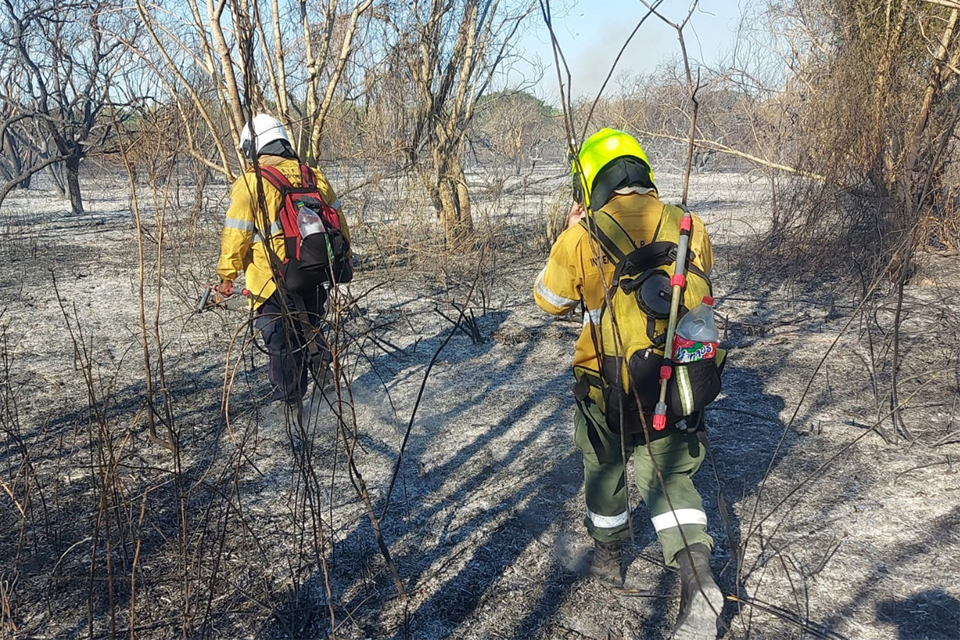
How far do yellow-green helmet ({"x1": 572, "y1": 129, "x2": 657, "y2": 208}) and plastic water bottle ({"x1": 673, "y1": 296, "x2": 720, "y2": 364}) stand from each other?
1.46ft

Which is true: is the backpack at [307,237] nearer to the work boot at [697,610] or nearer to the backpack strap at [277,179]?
the backpack strap at [277,179]

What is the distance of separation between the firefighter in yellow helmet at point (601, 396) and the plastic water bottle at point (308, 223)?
5.06ft

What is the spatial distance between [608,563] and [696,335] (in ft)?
3.16

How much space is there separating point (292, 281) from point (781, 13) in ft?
23.5

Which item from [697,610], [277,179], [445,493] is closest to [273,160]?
[277,179]

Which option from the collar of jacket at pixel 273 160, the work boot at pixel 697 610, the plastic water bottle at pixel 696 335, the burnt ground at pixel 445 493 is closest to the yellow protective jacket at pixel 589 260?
the plastic water bottle at pixel 696 335

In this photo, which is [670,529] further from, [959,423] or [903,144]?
[903,144]

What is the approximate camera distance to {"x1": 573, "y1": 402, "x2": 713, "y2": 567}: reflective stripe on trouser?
88.7 inches

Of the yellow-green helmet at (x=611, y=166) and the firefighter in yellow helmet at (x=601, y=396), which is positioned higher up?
the yellow-green helmet at (x=611, y=166)

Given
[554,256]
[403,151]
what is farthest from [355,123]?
→ [554,256]

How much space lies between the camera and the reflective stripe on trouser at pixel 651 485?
2252 millimetres

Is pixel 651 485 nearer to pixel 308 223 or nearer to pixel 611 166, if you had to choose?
pixel 611 166

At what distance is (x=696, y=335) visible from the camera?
2.03m

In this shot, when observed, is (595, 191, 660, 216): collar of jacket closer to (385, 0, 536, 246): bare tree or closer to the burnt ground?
the burnt ground
